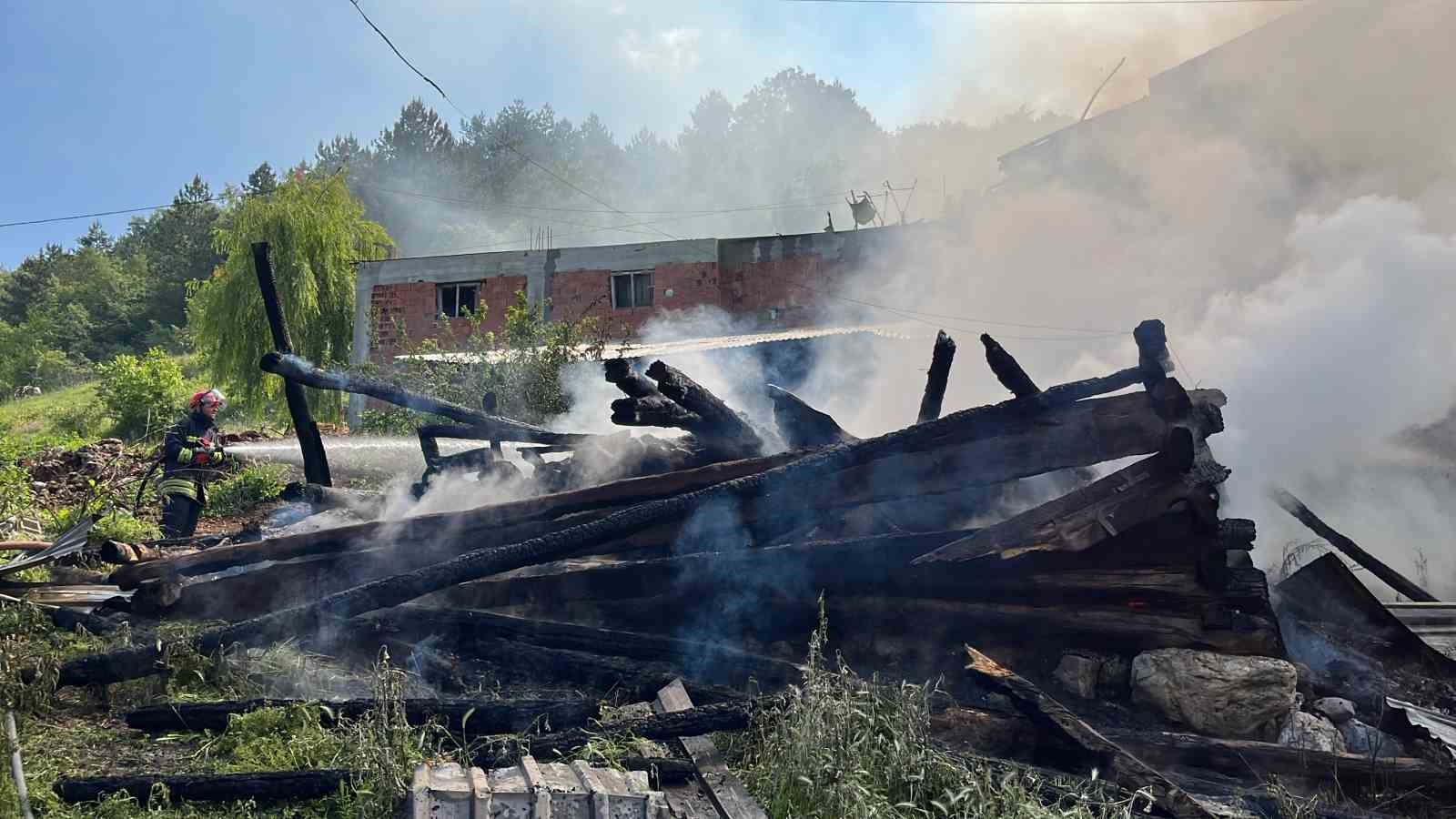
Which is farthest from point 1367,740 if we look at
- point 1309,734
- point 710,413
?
point 710,413

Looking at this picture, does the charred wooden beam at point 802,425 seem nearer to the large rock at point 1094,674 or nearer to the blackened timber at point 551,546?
the blackened timber at point 551,546

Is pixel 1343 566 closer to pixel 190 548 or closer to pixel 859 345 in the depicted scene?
pixel 190 548

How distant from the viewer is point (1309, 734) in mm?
5191

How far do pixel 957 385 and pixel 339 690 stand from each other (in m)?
14.8

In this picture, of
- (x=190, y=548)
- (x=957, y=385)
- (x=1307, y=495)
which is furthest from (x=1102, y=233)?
(x=190, y=548)

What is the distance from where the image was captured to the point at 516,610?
6.25 meters

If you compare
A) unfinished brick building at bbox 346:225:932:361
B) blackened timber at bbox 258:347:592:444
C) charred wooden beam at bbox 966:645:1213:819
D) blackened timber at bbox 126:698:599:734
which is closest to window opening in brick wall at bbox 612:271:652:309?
unfinished brick building at bbox 346:225:932:361

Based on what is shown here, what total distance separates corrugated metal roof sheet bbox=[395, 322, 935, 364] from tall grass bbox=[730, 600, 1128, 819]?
13.6m

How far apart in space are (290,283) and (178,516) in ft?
55.0

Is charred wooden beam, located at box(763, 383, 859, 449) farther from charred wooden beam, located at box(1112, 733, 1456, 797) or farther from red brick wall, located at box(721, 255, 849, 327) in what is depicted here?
red brick wall, located at box(721, 255, 849, 327)

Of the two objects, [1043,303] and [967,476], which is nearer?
[967,476]

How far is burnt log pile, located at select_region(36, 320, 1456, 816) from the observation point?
5215mm

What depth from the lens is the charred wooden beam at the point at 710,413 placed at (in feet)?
23.1

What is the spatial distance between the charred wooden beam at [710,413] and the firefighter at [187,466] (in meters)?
5.14
